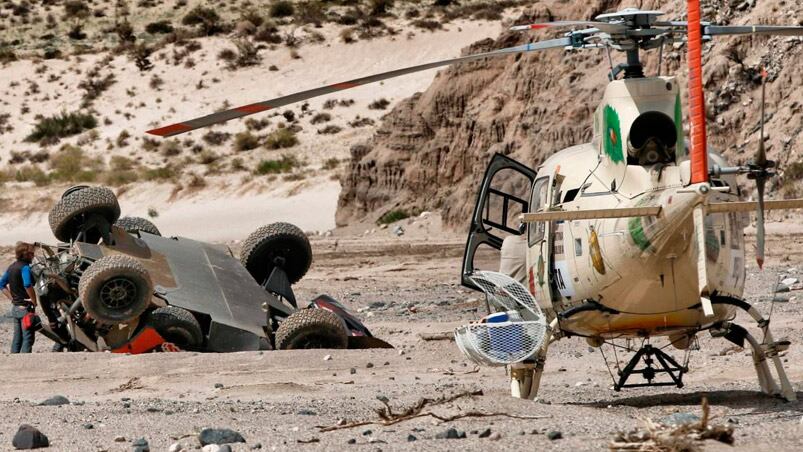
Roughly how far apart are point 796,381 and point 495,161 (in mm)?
3417

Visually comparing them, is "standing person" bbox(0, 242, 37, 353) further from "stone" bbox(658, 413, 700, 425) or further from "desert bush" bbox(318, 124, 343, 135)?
"desert bush" bbox(318, 124, 343, 135)

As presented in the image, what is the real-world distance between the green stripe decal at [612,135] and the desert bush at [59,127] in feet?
161

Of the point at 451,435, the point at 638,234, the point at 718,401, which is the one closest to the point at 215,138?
the point at 718,401

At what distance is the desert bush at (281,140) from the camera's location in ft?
168

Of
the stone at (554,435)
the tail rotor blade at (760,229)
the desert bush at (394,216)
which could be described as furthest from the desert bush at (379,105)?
the stone at (554,435)

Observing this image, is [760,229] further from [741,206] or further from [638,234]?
[638,234]

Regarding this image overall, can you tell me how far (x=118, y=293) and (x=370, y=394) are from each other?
11.3 feet

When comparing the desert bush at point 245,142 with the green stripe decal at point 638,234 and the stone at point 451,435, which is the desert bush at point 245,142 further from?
the stone at point 451,435

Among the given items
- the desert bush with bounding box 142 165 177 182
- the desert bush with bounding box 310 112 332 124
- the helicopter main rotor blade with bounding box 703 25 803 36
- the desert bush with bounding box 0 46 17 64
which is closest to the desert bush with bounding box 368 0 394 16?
the desert bush with bounding box 310 112 332 124

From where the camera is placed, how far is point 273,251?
17.8 meters

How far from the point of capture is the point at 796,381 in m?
12.7

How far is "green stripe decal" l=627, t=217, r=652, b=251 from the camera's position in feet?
32.3

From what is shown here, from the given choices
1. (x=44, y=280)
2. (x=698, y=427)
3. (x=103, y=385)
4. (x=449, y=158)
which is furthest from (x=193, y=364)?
(x=449, y=158)

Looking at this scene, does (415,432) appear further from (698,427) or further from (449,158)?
(449,158)
